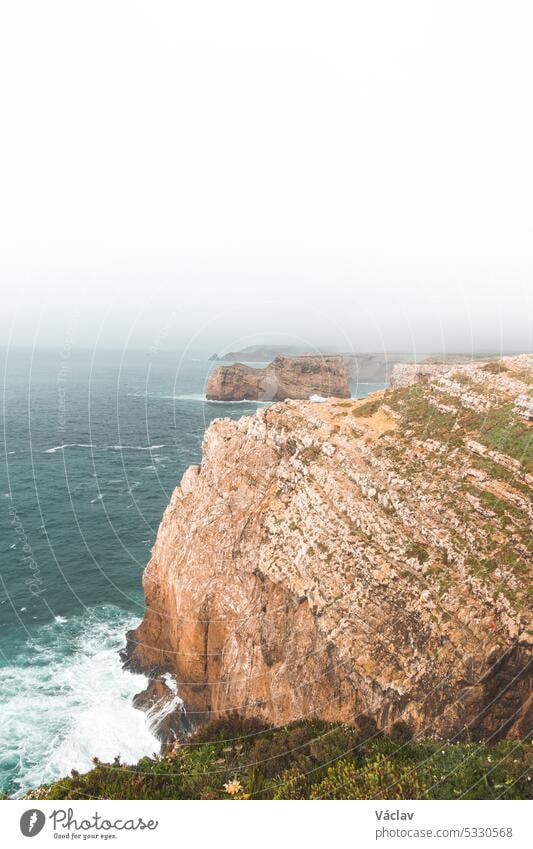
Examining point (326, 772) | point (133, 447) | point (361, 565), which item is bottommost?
point (326, 772)

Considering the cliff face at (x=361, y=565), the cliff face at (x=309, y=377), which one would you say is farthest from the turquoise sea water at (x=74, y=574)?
the cliff face at (x=309, y=377)

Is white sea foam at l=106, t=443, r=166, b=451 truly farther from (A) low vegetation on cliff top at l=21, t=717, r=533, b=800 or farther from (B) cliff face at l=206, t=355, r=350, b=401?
(A) low vegetation on cliff top at l=21, t=717, r=533, b=800

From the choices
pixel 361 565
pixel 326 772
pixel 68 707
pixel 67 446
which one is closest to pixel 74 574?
pixel 68 707

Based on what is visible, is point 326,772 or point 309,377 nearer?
point 326,772

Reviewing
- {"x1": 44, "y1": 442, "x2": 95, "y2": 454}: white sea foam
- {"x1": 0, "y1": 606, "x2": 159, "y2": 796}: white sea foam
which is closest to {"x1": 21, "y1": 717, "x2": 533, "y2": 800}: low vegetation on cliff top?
{"x1": 0, "y1": 606, "x2": 159, "y2": 796}: white sea foam

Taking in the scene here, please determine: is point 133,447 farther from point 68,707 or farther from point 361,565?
point 361,565
